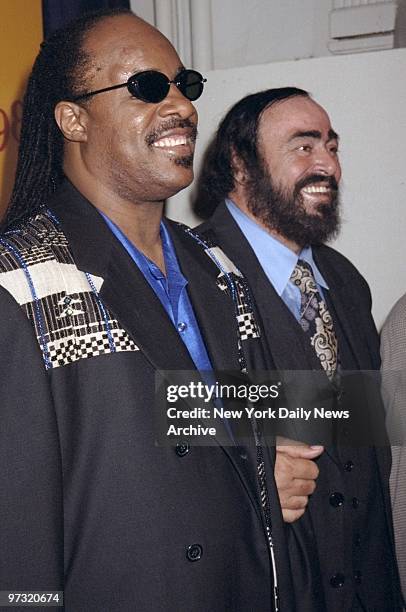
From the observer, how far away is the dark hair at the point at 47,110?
119 cm

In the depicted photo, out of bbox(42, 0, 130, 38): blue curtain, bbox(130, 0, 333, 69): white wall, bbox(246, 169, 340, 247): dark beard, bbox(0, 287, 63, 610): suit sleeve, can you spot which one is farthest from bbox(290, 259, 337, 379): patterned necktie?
bbox(130, 0, 333, 69): white wall

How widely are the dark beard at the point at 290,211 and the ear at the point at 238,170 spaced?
32 millimetres

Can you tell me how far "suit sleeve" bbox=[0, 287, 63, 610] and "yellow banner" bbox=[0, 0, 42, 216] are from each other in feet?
3.44

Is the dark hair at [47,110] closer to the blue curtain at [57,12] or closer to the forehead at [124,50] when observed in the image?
the forehead at [124,50]

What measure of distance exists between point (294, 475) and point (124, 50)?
2.55 ft

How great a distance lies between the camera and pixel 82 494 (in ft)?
3.11

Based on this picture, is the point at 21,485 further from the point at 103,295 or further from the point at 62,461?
the point at 103,295

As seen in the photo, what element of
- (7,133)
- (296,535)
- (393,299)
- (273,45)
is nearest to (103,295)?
(296,535)

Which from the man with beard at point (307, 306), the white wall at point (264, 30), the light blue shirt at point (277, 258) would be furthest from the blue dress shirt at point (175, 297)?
the white wall at point (264, 30)

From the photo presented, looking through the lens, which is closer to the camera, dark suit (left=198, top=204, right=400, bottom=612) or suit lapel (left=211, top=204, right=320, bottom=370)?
dark suit (left=198, top=204, right=400, bottom=612)

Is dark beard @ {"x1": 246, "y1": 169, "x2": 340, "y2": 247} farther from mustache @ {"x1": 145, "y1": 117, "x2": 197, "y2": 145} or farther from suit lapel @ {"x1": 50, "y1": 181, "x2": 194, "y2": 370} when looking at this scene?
suit lapel @ {"x1": 50, "y1": 181, "x2": 194, "y2": 370}

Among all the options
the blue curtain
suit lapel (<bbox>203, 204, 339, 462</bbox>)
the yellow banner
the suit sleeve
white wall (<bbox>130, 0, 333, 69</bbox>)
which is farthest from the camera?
white wall (<bbox>130, 0, 333, 69</bbox>)

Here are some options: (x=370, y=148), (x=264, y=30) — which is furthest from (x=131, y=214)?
(x=264, y=30)

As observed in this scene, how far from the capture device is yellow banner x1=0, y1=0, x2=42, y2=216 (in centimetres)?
180
